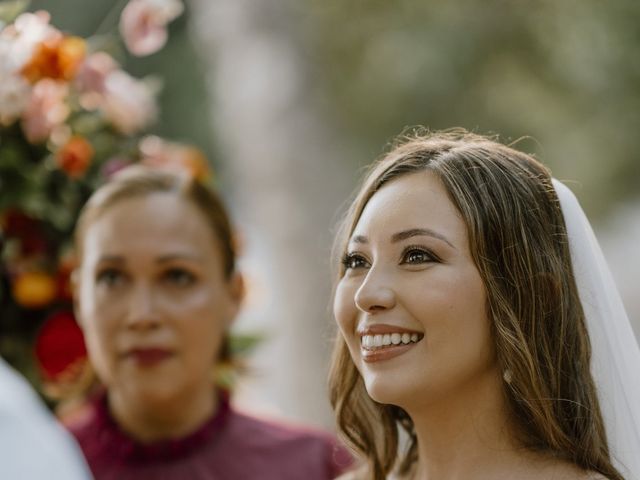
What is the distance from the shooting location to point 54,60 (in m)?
4.25

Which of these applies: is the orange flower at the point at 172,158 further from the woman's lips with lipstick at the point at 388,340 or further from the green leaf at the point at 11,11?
the woman's lips with lipstick at the point at 388,340

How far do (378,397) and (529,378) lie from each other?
0.37 m

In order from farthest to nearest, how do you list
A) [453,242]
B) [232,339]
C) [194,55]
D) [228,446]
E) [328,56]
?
1. [194,55]
2. [328,56]
3. [232,339]
4. [228,446]
5. [453,242]

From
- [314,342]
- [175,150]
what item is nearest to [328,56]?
[314,342]

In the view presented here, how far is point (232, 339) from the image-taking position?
15.8 ft

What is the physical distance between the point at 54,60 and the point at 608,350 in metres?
2.30

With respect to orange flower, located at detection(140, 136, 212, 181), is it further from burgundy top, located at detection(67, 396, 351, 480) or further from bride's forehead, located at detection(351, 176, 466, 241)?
bride's forehead, located at detection(351, 176, 466, 241)

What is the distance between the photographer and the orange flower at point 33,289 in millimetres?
4469

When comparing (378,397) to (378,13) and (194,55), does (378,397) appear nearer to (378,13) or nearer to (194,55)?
(378,13)

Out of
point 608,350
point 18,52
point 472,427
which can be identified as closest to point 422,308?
point 472,427

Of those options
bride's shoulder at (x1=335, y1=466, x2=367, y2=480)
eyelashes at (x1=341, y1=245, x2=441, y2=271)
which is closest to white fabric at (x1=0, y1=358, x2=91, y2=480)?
eyelashes at (x1=341, y1=245, x2=441, y2=271)

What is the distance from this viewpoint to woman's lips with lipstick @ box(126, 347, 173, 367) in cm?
412

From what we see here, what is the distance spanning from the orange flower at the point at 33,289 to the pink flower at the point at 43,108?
518mm

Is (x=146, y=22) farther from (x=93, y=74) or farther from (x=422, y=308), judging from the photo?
(x=422, y=308)
